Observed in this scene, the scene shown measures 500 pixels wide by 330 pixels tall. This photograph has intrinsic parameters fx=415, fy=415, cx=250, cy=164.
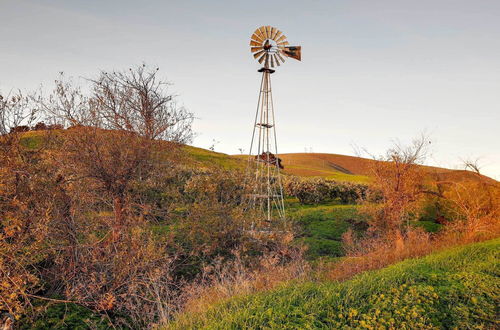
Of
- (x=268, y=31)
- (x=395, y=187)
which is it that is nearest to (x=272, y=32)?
(x=268, y=31)

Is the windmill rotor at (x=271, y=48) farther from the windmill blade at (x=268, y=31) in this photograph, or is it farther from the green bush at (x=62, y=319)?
the green bush at (x=62, y=319)

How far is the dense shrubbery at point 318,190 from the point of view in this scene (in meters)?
26.7

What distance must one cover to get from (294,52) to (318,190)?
1091 centimetres

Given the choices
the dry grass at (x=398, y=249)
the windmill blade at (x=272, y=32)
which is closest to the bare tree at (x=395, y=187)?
the dry grass at (x=398, y=249)

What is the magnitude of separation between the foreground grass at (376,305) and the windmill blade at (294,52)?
469 inches

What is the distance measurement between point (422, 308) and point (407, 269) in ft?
7.37

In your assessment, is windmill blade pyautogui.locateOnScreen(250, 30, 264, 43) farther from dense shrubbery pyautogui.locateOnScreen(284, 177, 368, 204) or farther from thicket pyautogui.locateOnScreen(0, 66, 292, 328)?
dense shrubbery pyautogui.locateOnScreen(284, 177, 368, 204)

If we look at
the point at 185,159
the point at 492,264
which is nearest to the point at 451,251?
the point at 492,264

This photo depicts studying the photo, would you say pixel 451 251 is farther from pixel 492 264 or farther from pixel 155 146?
pixel 155 146

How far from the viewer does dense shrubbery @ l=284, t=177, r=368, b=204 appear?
26.7m

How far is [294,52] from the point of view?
62.3 ft

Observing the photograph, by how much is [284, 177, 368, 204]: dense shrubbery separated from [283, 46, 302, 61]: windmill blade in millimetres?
9863

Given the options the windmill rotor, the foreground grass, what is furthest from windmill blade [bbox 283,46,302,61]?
the foreground grass

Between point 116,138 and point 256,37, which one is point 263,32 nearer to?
point 256,37
